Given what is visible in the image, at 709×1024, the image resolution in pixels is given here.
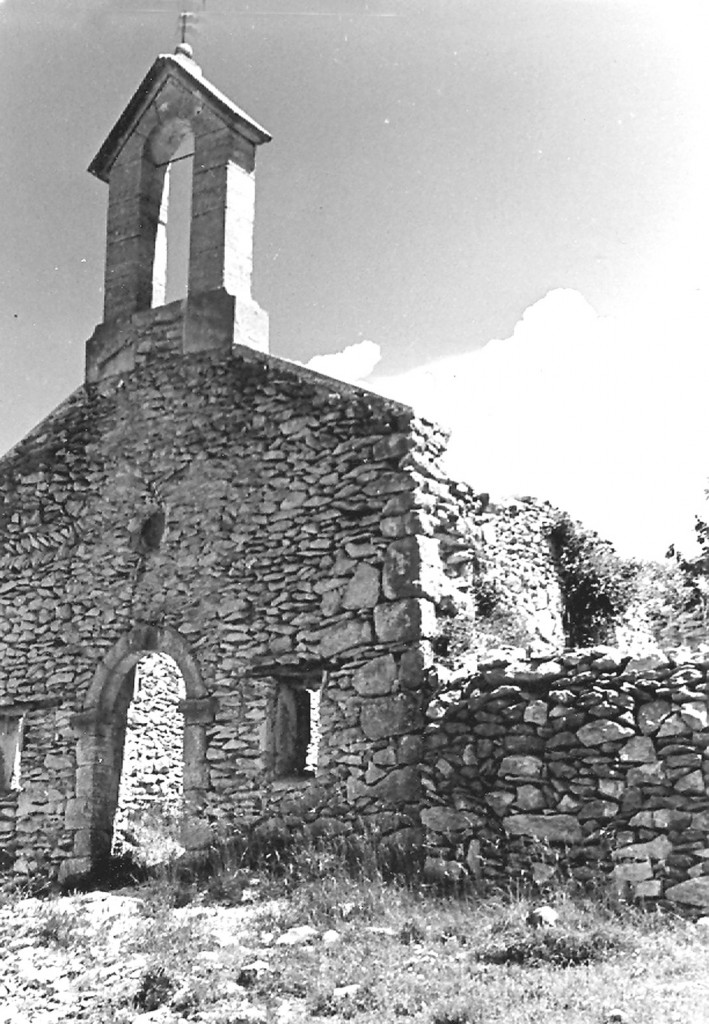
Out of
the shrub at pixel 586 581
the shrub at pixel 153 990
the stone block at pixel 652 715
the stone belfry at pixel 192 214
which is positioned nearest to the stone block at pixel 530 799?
the stone block at pixel 652 715

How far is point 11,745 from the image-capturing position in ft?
44.3

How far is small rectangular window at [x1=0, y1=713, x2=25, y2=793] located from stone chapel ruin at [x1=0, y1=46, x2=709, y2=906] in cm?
4

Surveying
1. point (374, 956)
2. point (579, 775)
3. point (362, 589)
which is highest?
point (362, 589)

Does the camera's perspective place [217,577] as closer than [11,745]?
Yes

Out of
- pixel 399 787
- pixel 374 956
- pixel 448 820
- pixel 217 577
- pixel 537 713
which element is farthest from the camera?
pixel 217 577

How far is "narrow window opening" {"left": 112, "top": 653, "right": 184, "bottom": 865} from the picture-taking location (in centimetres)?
1265

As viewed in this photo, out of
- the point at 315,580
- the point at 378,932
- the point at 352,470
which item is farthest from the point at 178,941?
the point at 352,470

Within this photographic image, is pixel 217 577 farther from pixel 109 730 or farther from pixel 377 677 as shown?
pixel 377 677

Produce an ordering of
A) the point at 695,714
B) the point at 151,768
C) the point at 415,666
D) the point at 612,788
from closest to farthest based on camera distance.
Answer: the point at 695,714 → the point at 612,788 → the point at 415,666 → the point at 151,768

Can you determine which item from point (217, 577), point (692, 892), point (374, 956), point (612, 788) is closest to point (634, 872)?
point (692, 892)

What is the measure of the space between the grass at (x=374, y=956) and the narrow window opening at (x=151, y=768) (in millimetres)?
2685

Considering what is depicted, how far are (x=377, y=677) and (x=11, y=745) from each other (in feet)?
16.6

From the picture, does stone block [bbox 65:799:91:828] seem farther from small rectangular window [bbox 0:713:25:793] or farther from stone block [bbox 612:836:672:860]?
stone block [bbox 612:836:672:860]

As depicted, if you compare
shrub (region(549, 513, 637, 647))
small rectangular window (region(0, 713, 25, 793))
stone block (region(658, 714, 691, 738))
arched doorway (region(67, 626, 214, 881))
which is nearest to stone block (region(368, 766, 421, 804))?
arched doorway (region(67, 626, 214, 881))
